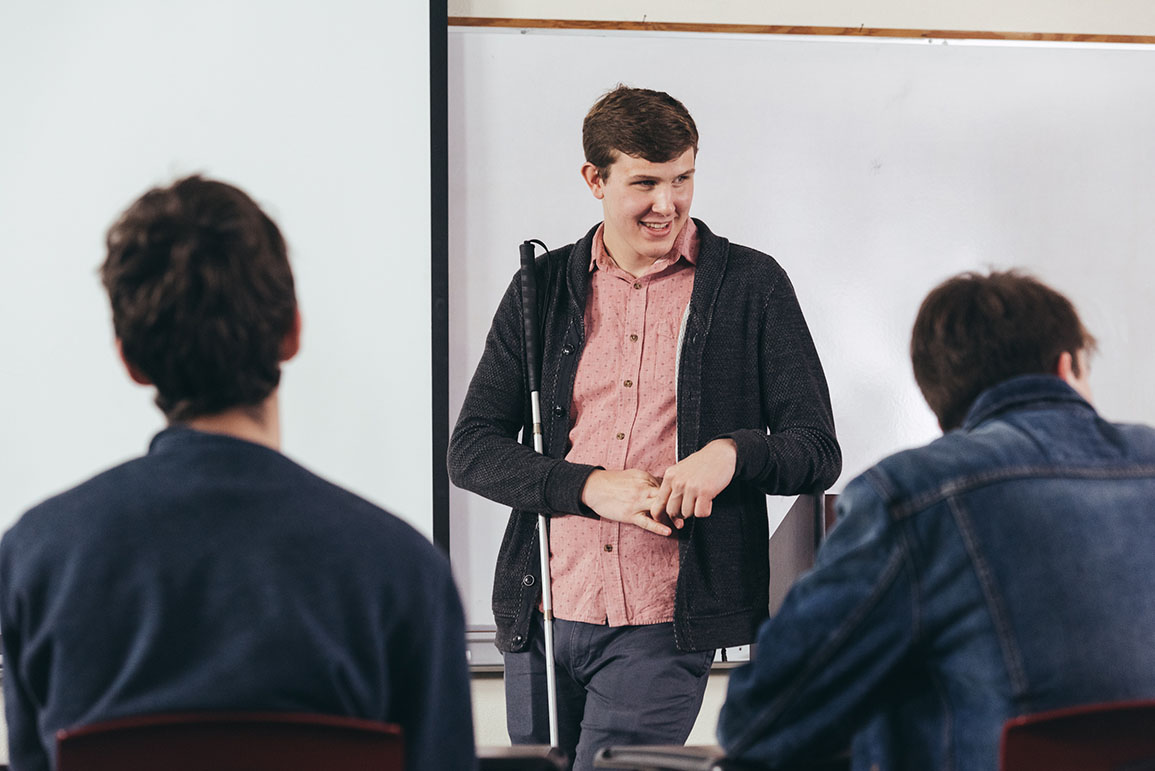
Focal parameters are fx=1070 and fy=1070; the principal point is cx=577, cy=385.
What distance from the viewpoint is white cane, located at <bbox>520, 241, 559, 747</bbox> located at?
1865 millimetres

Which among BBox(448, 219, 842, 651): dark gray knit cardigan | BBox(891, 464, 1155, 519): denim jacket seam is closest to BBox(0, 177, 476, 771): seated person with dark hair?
BBox(891, 464, 1155, 519): denim jacket seam

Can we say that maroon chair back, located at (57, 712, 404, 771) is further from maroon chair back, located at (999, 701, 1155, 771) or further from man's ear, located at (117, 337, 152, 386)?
maroon chair back, located at (999, 701, 1155, 771)

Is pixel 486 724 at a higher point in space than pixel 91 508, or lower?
lower

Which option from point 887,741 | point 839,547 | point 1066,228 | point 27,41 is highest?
point 27,41

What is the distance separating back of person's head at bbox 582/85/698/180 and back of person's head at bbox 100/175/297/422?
1011 millimetres

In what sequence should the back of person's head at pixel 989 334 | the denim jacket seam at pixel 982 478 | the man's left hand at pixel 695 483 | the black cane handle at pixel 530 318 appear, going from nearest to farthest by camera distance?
the denim jacket seam at pixel 982 478 < the back of person's head at pixel 989 334 < the man's left hand at pixel 695 483 < the black cane handle at pixel 530 318

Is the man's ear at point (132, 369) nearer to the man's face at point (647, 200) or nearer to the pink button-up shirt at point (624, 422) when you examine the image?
the pink button-up shirt at point (624, 422)

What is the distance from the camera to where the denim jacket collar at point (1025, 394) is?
1.19m

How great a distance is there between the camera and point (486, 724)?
2807mm

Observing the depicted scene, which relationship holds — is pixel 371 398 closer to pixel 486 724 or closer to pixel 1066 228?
pixel 486 724

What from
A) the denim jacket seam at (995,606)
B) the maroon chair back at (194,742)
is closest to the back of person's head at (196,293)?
the maroon chair back at (194,742)

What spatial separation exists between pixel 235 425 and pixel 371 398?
1750 millimetres

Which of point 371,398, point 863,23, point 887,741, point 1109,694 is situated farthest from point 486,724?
point 863,23

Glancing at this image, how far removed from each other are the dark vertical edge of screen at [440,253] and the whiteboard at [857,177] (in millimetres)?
72
